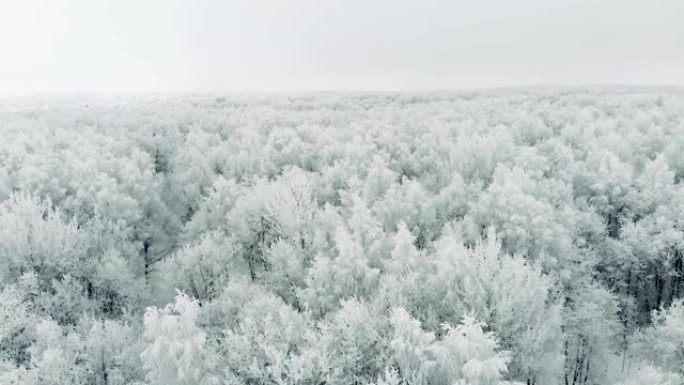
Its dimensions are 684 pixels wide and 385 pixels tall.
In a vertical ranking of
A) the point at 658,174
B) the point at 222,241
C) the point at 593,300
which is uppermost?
the point at 658,174

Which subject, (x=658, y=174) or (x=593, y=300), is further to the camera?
(x=658, y=174)

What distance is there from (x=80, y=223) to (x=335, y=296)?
1059 inches

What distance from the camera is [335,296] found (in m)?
31.0

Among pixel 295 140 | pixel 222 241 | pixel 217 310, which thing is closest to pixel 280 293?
pixel 217 310

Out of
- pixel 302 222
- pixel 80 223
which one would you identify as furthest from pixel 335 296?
pixel 80 223

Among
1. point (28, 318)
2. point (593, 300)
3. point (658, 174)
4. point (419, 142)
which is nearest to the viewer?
point (28, 318)

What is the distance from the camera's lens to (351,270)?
3094cm

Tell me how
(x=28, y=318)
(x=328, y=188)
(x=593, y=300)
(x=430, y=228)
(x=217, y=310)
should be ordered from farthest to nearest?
(x=328, y=188)
(x=430, y=228)
(x=593, y=300)
(x=217, y=310)
(x=28, y=318)

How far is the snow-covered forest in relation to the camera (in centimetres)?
2505

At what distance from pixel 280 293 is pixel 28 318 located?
15.3 metres

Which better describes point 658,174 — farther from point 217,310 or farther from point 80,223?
point 80,223

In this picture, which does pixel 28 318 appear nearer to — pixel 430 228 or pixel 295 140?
pixel 430 228

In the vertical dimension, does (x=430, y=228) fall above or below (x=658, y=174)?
below

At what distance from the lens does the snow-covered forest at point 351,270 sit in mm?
25047
